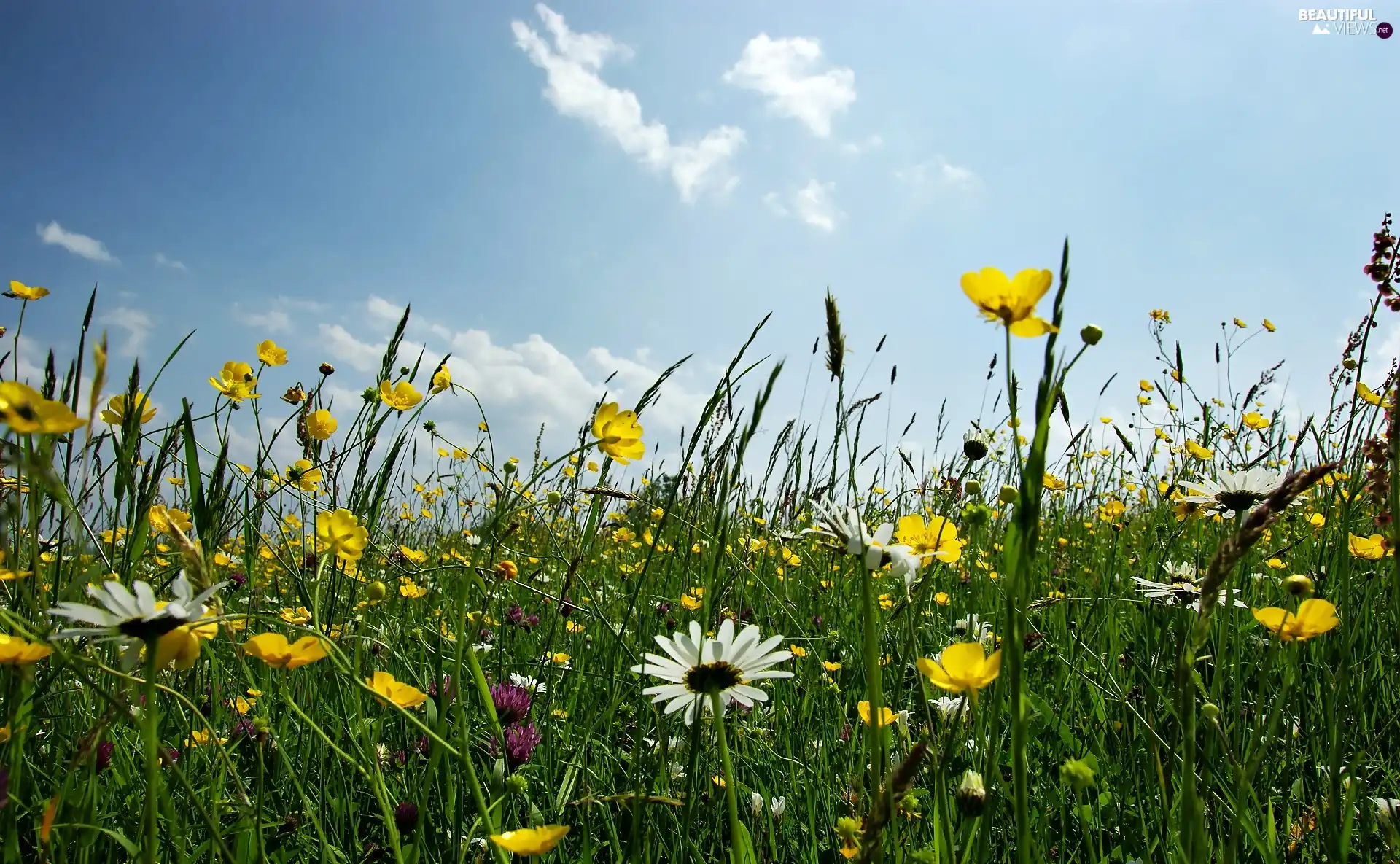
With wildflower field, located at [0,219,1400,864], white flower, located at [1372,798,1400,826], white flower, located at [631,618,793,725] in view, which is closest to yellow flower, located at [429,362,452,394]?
wildflower field, located at [0,219,1400,864]

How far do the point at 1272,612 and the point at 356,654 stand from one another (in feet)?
3.58

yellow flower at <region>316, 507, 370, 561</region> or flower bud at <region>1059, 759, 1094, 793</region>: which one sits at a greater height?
yellow flower at <region>316, 507, 370, 561</region>

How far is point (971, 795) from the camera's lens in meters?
0.82

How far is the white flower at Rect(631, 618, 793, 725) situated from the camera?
89 cm

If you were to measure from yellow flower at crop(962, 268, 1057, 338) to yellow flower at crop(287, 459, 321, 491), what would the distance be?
58.1 inches

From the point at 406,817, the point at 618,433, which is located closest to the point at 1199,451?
the point at 618,433

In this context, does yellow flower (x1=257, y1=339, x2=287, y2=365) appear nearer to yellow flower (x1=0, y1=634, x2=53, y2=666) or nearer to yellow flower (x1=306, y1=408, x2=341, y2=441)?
yellow flower (x1=306, y1=408, x2=341, y2=441)

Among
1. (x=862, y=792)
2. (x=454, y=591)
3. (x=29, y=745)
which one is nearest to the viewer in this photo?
(x=862, y=792)

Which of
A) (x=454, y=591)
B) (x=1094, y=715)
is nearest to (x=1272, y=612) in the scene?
(x=1094, y=715)

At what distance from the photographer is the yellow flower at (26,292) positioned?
1699 mm

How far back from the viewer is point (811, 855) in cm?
117

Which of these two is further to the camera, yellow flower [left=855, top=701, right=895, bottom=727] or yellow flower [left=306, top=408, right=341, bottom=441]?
yellow flower [left=306, top=408, right=341, bottom=441]

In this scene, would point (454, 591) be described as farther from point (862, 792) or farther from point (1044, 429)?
point (1044, 429)

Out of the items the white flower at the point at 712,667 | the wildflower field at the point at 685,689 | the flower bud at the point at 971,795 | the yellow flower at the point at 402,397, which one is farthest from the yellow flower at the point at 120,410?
the flower bud at the point at 971,795
